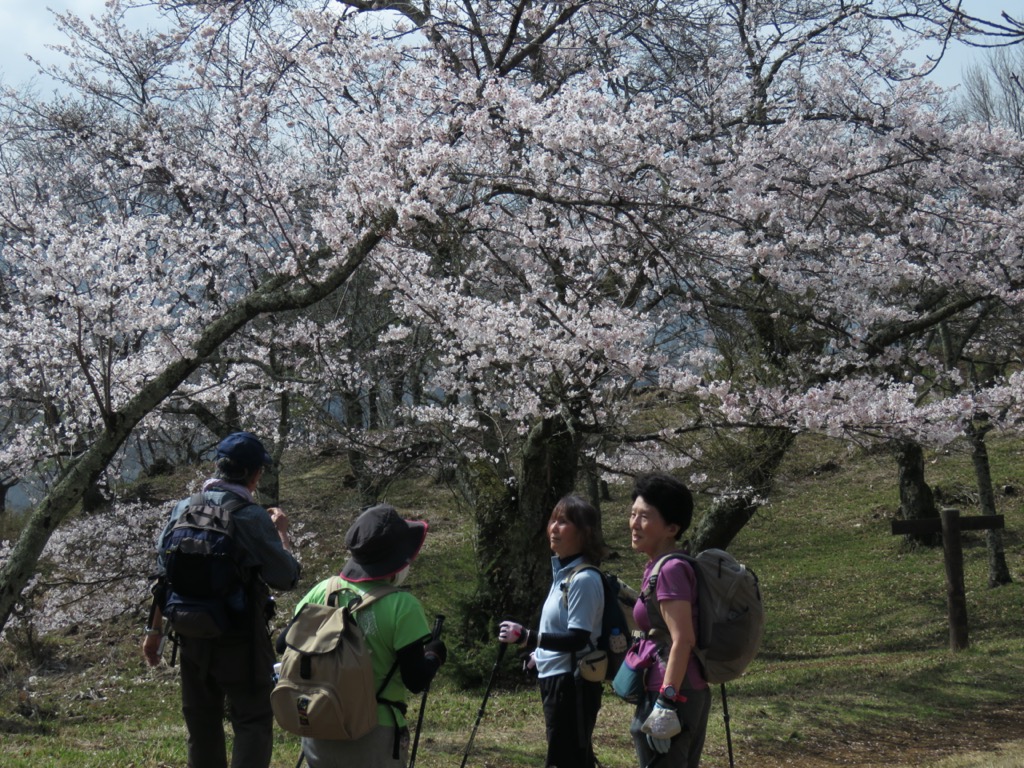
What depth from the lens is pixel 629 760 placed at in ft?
19.8

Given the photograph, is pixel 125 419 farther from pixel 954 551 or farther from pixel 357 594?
pixel 954 551

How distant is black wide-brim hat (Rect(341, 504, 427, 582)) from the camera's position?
316cm

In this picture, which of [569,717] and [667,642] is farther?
[569,717]

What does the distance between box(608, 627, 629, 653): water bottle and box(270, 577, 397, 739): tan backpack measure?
1.03m

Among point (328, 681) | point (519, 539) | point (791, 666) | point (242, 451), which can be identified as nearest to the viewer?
point (328, 681)

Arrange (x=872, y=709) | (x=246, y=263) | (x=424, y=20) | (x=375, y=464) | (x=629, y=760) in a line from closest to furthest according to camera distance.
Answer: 1. (x=629, y=760)
2. (x=872, y=709)
3. (x=424, y=20)
4. (x=375, y=464)
5. (x=246, y=263)

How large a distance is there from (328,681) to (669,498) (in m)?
1.34

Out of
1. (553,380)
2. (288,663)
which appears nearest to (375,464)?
(553,380)

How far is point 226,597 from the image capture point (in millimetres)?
3553

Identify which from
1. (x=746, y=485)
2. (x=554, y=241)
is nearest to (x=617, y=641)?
→ (x=554, y=241)

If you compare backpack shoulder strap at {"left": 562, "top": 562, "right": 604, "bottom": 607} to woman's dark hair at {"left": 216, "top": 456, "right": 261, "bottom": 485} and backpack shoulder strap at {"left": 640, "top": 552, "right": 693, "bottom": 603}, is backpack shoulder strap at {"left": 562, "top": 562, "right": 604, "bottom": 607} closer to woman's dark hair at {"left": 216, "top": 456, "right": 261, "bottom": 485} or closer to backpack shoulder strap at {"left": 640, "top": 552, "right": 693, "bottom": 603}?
backpack shoulder strap at {"left": 640, "top": 552, "right": 693, "bottom": 603}

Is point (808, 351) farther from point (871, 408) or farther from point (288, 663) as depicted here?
point (288, 663)

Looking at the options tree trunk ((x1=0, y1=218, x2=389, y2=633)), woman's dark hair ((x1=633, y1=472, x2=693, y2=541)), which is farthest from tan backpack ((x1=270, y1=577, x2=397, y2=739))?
tree trunk ((x1=0, y1=218, x2=389, y2=633))

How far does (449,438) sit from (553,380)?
1.58 meters
